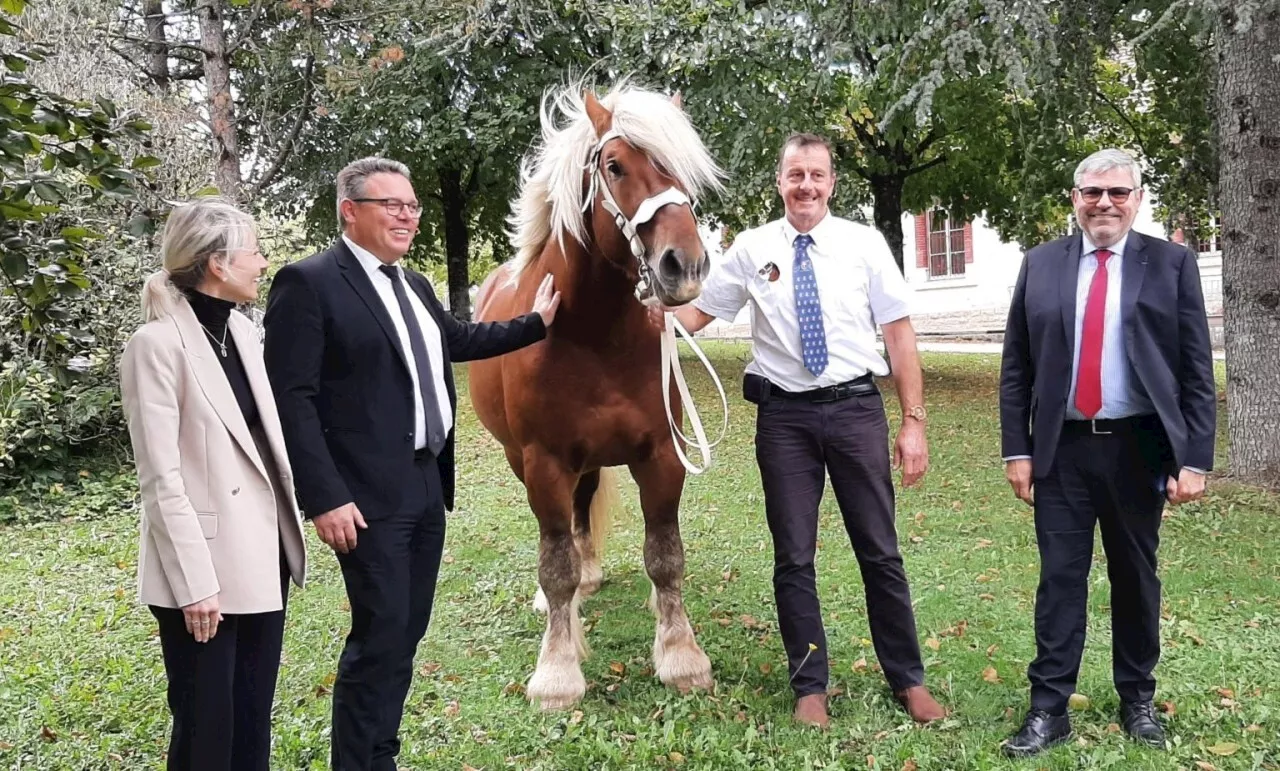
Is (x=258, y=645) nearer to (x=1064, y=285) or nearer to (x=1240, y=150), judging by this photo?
(x=1064, y=285)

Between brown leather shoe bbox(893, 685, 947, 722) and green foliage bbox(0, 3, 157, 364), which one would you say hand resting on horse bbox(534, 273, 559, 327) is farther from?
brown leather shoe bbox(893, 685, 947, 722)

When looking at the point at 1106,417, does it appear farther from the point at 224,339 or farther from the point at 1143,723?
the point at 224,339

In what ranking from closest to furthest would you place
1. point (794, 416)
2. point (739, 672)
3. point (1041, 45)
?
point (794, 416) → point (739, 672) → point (1041, 45)

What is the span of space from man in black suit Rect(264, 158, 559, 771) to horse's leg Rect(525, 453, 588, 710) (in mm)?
945

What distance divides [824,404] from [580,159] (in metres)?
1.29

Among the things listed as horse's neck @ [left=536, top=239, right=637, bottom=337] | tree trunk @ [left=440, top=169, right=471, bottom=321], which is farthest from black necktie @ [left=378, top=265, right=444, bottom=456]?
tree trunk @ [left=440, top=169, right=471, bottom=321]

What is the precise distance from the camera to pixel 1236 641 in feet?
13.8

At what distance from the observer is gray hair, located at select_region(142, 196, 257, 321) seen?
2346 millimetres

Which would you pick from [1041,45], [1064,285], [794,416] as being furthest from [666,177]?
[1041,45]

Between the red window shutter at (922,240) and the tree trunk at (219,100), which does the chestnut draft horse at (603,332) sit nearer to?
the tree trunk at (219,100)

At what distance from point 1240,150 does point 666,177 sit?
5.40m

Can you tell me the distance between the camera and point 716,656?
169 inches

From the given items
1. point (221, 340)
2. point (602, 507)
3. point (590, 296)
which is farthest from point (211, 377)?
point (602, 507)

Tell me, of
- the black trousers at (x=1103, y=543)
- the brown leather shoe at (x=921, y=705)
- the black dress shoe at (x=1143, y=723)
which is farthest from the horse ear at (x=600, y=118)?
the black dress shoe at (x=1143, y=723)
